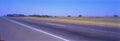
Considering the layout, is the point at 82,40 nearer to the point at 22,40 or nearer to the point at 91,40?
the point at 91,40

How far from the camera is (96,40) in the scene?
16.6 metres

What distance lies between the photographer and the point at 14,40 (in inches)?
607

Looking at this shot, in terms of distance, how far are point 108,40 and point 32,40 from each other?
4088mm

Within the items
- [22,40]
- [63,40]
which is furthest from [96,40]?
[22,40]

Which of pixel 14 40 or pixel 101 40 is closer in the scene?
pixel 14 40

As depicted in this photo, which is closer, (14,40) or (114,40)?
(14,40)

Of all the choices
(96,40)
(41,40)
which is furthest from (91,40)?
(41,40)

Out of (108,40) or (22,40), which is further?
(108,40)

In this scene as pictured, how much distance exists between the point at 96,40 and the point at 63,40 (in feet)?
6.31

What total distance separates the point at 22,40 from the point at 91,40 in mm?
3710

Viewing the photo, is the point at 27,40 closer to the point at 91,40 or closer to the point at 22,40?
the point at 22,40

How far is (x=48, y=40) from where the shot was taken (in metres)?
15.8

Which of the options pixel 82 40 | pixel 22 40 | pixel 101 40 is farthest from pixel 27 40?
pixel 101 40

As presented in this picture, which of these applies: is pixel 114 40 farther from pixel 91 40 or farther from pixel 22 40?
pixel 22 40
